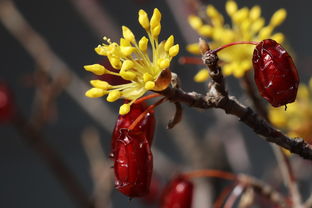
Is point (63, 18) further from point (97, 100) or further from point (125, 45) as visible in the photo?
point (125, 45)

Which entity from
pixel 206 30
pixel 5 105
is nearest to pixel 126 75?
pixel 206 30

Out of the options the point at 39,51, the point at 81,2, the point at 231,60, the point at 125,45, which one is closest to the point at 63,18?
the point at 81,2

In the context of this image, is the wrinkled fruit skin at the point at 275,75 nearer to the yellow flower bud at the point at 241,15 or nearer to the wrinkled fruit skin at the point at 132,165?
the wrinkled fruit skin at the point at 132,165

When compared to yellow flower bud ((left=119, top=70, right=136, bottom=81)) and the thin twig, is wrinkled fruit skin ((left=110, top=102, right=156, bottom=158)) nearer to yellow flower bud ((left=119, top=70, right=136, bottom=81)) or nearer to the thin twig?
yellow flower bud ((left=119, top=70, right=136, bottom=81))

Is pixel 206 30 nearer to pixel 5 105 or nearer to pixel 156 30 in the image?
pixel 156 30

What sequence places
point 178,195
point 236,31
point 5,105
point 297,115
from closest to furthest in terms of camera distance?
point 178,195 < point 236,31 < point 297,115 < point 5,105
